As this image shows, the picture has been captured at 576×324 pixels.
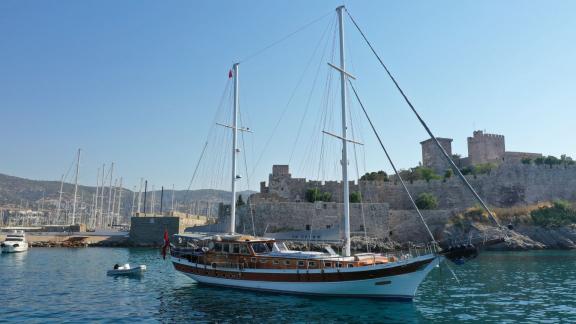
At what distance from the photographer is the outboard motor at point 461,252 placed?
14219mm

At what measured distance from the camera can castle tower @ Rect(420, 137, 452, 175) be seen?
61.0 metres

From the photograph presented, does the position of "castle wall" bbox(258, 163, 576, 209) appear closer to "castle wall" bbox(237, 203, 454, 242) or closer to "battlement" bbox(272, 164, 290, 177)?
"battlement" bbox(272, 164, 290, 177)

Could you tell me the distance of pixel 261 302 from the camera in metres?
15.1

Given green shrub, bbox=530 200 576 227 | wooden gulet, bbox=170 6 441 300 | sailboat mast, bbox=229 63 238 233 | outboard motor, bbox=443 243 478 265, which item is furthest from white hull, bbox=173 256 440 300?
green shrub, bbox=530 200 576 227

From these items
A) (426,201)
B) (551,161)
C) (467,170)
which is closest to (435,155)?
(467,170)

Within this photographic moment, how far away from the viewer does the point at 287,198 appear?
48406mm

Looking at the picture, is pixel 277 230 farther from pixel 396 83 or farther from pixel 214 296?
pixel 396 83

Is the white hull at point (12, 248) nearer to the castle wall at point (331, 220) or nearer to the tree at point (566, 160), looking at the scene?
the castle wall at point (331, 220)

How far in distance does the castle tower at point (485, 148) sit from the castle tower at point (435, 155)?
11.3ft

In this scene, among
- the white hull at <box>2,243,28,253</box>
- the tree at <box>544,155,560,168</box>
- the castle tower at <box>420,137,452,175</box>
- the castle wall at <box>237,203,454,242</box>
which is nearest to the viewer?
the white hull at <box>2,243,28,253</box>

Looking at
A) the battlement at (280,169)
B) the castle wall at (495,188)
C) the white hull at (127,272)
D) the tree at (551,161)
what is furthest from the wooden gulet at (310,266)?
the tree at (551,161)

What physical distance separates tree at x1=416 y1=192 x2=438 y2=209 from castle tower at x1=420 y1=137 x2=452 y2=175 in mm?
15685

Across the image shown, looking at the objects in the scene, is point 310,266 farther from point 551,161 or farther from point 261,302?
point 551,161

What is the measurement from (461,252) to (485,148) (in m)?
53.5
